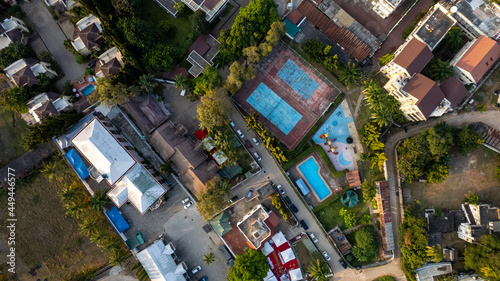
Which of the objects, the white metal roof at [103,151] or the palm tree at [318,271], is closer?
the white metal roof at [103,151]

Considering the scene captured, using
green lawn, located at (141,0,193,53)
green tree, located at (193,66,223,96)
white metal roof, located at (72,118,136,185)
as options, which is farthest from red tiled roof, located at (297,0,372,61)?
white metal roof, located at (72,118,136,185)

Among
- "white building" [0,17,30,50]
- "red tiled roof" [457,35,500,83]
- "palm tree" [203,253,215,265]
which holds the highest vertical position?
"red tiled roof" [457,35,500,83]

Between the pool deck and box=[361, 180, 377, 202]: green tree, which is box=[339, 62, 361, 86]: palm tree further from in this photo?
box=[361, 180, 377, 202]: green tree

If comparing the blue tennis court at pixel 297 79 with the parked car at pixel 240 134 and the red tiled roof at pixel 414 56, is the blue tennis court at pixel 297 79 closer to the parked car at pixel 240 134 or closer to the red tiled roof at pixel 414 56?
the parked car at pixel 240 134

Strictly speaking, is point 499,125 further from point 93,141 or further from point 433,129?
point 93,141

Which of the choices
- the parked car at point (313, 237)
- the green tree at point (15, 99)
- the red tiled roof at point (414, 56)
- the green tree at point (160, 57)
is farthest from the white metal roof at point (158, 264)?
the red tiled roof at point (414, 56)

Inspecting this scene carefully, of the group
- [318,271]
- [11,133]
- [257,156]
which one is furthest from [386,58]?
[11,133]
